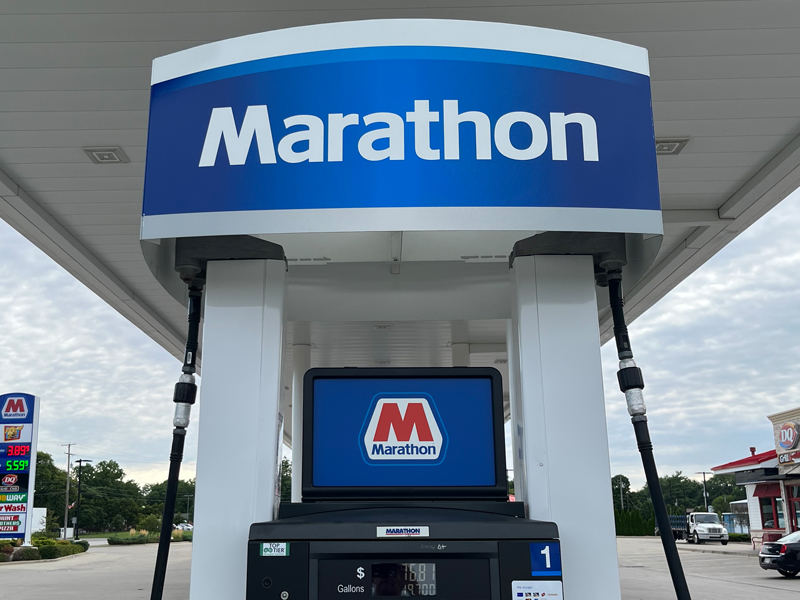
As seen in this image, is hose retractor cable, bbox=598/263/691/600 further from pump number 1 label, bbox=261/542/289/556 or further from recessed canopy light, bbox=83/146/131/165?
recessed canopy light, bbox=83/146/131/165

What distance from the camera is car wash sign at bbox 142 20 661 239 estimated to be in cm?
180

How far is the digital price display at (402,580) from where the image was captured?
67.3 inches

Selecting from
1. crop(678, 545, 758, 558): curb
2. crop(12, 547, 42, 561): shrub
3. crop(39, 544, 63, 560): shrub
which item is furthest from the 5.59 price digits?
crop(678, 545, 758, 558): curb

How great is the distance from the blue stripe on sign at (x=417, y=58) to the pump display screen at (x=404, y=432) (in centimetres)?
81

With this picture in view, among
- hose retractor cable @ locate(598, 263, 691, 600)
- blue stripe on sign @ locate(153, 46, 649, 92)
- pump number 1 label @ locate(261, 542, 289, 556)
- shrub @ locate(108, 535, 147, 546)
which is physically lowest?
shrub @ locate(108, 535, 147, 546)

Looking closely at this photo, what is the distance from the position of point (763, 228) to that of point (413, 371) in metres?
30.6

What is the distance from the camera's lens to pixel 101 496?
85.6 m

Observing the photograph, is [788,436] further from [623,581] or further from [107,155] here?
[107,155]

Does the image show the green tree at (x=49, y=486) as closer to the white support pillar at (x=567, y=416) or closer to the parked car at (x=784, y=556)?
the parked car at (x=784, y=556)

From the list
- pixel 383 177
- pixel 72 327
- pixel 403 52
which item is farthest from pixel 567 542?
pixel 72 327

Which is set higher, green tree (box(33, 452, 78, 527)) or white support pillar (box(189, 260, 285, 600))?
green tree (box(33, 452, 78, 527))

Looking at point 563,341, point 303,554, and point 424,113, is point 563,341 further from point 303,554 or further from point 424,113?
point 303,554

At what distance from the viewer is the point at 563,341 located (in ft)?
6.45

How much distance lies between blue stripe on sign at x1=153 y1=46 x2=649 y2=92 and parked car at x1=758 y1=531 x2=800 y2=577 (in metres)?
17.3
